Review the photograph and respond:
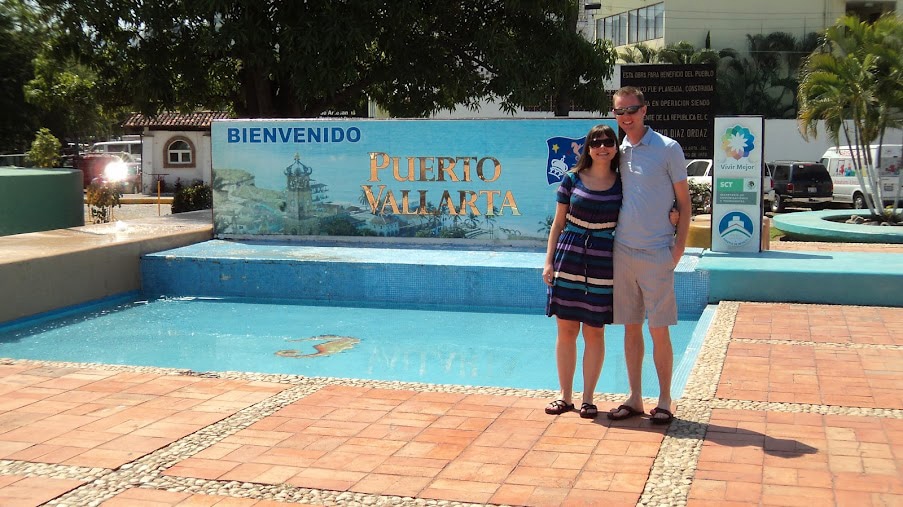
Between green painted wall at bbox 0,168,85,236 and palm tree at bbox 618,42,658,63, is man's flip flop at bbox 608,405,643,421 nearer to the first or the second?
green painted wall at bbox 0,168,85,236

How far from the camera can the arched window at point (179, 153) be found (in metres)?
39.1

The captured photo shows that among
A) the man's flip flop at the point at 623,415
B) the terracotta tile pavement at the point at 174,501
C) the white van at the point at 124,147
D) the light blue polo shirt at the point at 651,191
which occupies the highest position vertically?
the white van at the point at 124,147

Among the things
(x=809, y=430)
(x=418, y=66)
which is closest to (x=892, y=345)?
(x=809, y=430)

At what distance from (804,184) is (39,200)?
19.9m

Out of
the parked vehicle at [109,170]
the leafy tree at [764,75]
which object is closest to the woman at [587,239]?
the parked vehicle at [109,170]

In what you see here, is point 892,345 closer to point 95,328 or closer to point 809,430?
point 809,430

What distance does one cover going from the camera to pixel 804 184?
2753cm

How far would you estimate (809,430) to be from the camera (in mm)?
5602

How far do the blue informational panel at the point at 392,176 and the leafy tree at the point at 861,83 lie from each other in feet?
28.0

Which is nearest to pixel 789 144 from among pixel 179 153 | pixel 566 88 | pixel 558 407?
pixel 566 88

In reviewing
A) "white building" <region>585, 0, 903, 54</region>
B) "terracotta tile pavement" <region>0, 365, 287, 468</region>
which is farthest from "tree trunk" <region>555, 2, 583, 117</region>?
"white building" <region>585, 0, 903, 54</region>

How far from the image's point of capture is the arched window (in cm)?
3912

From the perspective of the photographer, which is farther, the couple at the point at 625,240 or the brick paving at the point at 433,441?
the couple at the point at 625,240

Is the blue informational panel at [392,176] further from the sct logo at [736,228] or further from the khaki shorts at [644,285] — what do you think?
the khaki shorts at [644,285]
